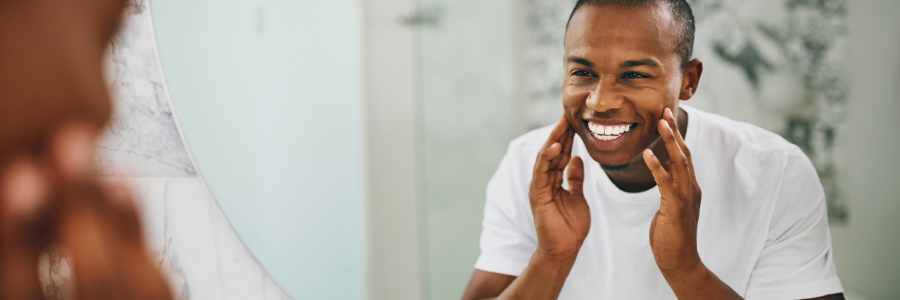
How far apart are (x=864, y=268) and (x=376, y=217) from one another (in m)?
0.62

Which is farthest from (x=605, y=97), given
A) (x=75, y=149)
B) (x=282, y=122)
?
(x=75, y=149)

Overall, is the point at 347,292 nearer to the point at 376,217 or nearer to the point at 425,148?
the point at 376,217

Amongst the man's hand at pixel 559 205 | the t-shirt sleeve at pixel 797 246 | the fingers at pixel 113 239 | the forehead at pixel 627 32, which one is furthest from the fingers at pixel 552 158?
the fingers at pixel 113 239

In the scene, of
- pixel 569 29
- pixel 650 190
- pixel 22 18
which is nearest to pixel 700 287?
pixel 650 190

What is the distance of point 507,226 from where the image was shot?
898 mm

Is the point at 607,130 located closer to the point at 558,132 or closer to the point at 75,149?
the point at 558,132

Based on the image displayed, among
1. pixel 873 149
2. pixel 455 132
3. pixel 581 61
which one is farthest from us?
pixel 455 132

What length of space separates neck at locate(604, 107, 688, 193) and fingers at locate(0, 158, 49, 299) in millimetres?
1017

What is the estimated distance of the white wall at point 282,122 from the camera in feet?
2.97

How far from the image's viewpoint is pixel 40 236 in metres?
1.09

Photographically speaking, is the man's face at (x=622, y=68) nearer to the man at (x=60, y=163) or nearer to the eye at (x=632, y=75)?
the eye at (x=632, y=75)

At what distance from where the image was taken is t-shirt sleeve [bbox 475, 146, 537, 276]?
2.89 ft

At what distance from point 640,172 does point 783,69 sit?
0.24 metres

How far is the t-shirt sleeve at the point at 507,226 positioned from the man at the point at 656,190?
35 millimetres
